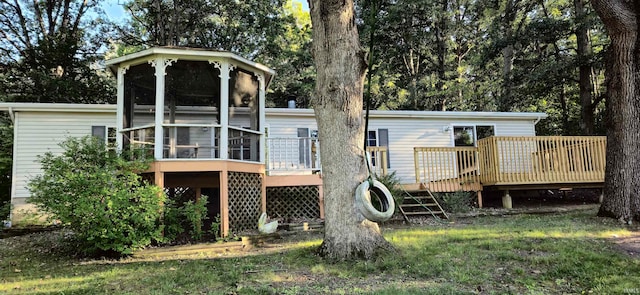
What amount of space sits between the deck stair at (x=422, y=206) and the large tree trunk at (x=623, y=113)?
308cm

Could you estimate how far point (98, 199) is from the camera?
5.72 m

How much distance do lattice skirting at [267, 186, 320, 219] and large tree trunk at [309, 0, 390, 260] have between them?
14.4 feet

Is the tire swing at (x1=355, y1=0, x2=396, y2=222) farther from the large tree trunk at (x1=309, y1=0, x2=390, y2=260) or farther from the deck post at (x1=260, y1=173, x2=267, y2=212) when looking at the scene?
the deck post at (x1=260, y1=173, x2=267, y2=212)

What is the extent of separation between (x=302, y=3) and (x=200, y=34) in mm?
8409

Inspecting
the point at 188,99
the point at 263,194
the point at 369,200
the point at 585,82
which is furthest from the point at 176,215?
the point at 585,82

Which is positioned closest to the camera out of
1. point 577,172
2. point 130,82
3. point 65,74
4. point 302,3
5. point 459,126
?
point 130,82

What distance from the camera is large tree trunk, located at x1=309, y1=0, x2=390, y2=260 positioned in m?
4.93

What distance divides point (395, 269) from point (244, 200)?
13.8 ft

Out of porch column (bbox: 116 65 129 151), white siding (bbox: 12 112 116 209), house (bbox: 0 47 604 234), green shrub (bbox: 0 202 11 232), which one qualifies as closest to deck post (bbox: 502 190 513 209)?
house (bbox: 0 47 604 234)

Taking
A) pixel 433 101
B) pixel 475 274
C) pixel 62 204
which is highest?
pixel 433 101

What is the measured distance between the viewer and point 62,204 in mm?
5574

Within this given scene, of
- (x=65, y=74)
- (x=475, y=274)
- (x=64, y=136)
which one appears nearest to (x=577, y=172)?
(x=475, y=274)

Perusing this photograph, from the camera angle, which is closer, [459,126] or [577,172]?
[577,172]

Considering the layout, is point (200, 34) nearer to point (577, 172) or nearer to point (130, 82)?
point (130, 82)
